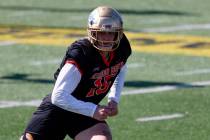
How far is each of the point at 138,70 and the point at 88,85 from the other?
752cm

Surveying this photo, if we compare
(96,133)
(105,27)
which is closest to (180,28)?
(96,133)

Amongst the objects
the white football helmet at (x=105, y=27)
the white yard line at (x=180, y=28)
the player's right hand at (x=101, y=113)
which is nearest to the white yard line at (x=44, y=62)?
the white yard line at (x=180, y=28)

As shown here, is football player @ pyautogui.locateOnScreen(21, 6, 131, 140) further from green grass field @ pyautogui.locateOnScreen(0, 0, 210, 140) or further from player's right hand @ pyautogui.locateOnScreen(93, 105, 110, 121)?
green grass field @ pyautogui.locateOnScreen(0, 0, 210, 140)

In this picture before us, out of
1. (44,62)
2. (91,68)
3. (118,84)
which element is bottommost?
(44,62)

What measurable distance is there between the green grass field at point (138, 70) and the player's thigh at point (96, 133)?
8.22 ft

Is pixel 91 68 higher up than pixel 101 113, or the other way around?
pixel 91 68

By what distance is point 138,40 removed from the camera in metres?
19.0

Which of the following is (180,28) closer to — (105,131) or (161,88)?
(161,88)

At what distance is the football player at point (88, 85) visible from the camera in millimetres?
8070

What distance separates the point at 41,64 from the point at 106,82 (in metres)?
7.96

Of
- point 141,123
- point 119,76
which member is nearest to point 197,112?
point 141,123

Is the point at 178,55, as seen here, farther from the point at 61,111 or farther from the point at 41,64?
the point at 61,111

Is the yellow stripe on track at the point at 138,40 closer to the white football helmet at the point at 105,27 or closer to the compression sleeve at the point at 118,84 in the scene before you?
the compression sleeve at the point at 118,84

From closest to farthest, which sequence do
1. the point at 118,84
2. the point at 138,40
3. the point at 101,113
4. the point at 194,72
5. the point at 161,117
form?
the point at 101,113 < the point at 118,84 < the point at 161,117 < the point at 194,72 < the point at 138,40
